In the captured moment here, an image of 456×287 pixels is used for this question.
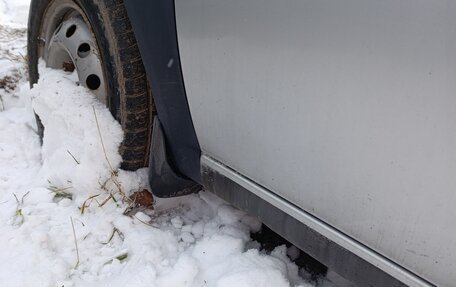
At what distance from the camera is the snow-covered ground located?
166 cm

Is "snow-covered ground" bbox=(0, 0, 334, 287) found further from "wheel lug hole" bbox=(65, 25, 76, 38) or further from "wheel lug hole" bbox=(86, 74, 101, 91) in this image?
"wheel lug hole" bbox=(65, 25, 76, 38)

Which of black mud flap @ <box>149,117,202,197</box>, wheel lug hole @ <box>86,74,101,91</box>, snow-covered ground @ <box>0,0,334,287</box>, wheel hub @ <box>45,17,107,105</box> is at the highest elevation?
wheel hub @ <box>45,17,107,105</box>

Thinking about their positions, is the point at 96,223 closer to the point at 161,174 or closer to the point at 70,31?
the point at 161,174

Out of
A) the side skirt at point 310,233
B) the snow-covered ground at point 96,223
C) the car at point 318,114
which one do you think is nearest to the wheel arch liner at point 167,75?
the car at point 318,114

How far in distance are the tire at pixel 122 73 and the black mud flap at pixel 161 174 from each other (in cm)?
12

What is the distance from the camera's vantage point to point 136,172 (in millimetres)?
2061

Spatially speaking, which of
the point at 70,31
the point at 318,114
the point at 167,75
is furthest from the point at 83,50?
the point at 318,114

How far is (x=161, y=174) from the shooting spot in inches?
72.2

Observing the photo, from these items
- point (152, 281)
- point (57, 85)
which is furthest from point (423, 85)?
point (57, 85)

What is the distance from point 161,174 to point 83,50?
0.74 meters

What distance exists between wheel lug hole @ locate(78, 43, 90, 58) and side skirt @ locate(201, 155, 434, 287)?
851mm

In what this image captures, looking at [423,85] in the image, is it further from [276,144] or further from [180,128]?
[180,128]

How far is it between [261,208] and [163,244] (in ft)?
1.79

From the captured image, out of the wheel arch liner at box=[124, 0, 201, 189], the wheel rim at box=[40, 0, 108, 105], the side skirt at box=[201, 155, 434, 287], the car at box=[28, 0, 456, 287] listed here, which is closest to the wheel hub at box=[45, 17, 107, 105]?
the wheel rim at box=[40, 0, 108, 105]
